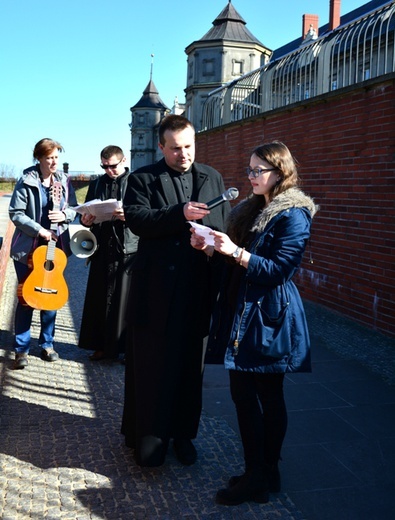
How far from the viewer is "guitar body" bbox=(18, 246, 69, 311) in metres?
5.98

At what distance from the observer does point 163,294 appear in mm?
3936

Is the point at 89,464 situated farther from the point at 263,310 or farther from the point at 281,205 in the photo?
the point at 281,205

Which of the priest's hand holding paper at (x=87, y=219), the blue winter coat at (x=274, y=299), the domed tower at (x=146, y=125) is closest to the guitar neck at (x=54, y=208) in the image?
the priest's hand holding paper at (x=87, y=219)

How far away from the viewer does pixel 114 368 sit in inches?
247

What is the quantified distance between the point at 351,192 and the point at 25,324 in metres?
4.34

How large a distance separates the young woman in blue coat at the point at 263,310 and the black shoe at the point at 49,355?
10.1 ft

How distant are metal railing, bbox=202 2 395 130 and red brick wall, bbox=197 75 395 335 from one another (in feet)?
1.08

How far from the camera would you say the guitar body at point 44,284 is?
19.6 ft

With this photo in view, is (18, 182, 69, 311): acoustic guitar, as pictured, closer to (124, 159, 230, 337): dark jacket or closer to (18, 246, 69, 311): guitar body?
(18, 246, 69, 311): guitar body

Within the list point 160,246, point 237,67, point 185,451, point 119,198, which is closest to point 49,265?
point 119,198

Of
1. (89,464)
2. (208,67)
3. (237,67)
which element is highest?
(237,67)

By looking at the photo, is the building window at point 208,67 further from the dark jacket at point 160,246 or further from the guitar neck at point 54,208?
the dark jacket at point 160,246

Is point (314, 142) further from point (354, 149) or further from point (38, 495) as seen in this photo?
point (38, 495)

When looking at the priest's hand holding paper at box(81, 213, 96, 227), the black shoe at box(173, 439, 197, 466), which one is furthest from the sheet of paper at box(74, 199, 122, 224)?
the black shoe at box(173, 439, 197, 466)
